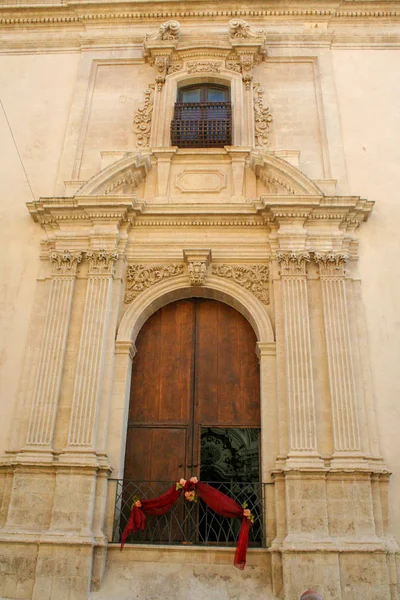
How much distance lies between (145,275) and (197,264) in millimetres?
916

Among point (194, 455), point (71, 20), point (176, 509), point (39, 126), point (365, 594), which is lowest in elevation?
point (365, 594)

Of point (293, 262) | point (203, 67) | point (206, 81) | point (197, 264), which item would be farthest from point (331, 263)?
point (203, 67)

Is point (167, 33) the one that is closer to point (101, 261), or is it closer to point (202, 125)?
point (202, 125)

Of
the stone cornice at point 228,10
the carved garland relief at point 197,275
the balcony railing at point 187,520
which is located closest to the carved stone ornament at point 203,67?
the stone cornice at point 228,10

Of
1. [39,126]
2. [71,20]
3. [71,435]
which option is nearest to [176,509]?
[71,435]

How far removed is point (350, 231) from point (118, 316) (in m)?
4.18

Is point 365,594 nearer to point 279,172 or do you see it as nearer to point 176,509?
point 176,509

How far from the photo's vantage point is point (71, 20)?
12.4 metres

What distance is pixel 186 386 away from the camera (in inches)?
368

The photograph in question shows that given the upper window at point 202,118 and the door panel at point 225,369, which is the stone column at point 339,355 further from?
the upper window at point 202,118

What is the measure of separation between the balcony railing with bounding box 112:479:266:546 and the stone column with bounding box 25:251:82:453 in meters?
1.33

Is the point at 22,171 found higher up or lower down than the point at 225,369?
higher up

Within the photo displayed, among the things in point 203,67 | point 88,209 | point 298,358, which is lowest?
point 298,358

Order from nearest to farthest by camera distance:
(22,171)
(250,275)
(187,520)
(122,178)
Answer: (187,520)
(250,275)
(122,178)
(22,171)
